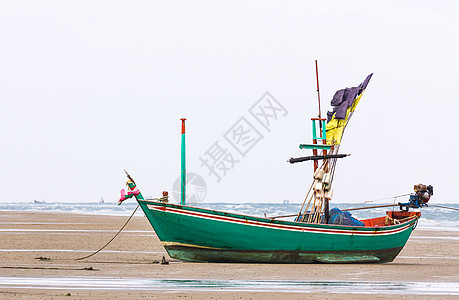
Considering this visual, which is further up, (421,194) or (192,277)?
(421,194)

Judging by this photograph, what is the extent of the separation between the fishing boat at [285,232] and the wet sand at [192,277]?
1.38 feet

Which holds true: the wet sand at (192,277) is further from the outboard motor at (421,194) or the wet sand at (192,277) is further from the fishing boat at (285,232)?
the outboard motor at (421,194)

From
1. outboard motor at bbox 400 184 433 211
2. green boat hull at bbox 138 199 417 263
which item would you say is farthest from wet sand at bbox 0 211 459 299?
outboard motor at bbox 400 184 433 211

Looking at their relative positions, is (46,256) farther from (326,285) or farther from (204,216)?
(326,285)

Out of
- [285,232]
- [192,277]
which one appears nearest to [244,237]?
[285,232]

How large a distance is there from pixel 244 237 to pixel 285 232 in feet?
3.60

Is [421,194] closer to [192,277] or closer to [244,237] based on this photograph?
[244,237]

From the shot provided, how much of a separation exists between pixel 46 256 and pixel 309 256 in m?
7.25

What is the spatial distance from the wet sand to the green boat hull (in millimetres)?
410

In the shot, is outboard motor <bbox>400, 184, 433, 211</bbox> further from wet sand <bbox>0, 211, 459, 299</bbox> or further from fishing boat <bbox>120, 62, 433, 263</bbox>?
wet sand <bbox>0, 211, 459, 299</bbox>

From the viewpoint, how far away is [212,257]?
58.0ft

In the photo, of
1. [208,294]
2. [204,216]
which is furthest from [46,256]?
[208,294]

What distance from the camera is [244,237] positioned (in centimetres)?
1742

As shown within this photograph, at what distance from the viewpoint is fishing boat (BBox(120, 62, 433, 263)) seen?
17.2 meters
